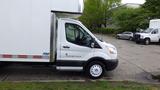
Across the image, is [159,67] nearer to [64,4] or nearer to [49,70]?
[49,70]

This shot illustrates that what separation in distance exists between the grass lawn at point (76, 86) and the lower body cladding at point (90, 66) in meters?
0.86

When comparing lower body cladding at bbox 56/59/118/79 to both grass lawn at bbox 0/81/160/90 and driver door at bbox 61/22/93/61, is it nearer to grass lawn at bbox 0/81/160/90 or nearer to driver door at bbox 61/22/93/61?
driver door at bbox 61/22/93/61

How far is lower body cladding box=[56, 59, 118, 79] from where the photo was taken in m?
10.6

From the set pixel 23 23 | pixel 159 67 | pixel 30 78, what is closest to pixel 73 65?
pixel 30 78

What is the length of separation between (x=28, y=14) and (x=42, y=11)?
0.48 metres

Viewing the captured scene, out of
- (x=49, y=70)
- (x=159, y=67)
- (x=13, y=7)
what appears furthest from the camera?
(x=159, y=67)

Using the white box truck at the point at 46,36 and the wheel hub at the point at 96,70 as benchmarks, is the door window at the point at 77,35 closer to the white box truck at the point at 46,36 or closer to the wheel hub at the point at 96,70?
the white box truck at the point at 46,36

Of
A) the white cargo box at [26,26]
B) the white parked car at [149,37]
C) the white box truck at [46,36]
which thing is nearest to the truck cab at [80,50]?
the white box truck at [46,36]

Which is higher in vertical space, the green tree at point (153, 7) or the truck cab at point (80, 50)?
the green tree at point (153, 7)

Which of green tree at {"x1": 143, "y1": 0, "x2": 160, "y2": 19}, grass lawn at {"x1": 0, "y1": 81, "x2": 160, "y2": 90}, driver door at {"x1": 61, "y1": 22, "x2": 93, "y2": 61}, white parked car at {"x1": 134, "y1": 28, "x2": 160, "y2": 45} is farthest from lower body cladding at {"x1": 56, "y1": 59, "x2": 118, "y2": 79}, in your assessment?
green tree at {"x1": 143, "y1": 0, "x2": 160, "y2": 19}

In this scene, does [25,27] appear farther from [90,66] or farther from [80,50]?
[90,66]

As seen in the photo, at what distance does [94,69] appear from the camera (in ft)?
35.4

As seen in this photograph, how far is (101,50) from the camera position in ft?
35.3

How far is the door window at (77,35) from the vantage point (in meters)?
10.6
